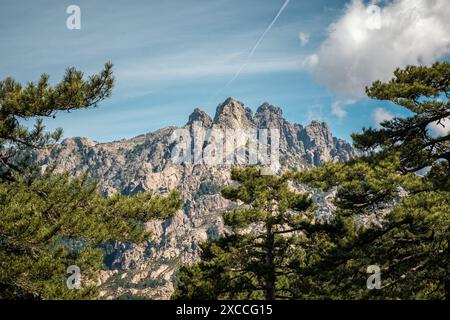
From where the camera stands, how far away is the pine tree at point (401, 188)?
48.9ft

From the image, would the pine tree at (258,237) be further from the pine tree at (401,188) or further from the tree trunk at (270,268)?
the pine tree at (401,188)

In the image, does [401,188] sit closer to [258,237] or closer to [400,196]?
[400,196]

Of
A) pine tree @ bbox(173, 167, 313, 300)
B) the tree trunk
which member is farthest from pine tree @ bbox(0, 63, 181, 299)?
the tree trunk

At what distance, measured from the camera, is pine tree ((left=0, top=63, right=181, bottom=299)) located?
38.9 feet

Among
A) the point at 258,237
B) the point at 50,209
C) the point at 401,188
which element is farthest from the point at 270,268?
the point at 50,209

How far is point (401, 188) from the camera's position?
16.1m

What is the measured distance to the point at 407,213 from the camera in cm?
1433

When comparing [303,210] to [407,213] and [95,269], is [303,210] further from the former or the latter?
[95,269]

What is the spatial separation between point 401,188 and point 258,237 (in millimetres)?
8873

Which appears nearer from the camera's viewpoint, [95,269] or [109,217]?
[95,269]

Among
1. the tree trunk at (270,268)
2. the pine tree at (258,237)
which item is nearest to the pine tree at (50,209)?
the pine tree at (258,237)

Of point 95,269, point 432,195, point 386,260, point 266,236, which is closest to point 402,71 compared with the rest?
point 432,195
